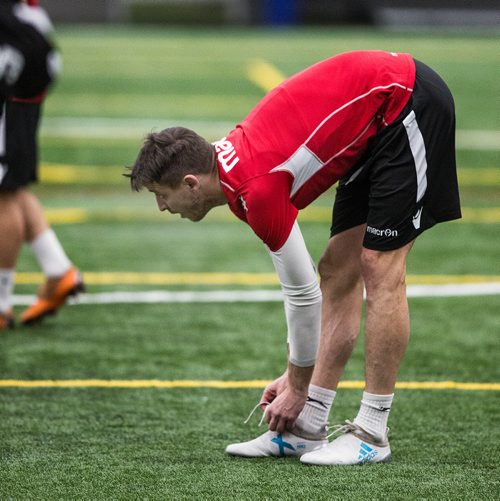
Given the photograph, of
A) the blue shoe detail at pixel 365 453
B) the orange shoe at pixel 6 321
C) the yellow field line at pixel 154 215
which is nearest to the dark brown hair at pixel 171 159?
the blue shoe detail at pixel 365 453

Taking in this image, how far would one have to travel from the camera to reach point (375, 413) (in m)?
→ 4.46

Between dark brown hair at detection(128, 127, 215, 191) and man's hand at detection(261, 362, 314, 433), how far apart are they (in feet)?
2.72

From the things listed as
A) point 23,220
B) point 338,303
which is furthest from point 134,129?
point 338,303

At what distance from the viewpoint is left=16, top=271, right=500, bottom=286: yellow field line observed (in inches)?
305

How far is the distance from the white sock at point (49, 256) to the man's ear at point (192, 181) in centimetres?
272

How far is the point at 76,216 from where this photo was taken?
10.1 meters

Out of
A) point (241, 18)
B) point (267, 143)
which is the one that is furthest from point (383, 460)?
point (241, 18)

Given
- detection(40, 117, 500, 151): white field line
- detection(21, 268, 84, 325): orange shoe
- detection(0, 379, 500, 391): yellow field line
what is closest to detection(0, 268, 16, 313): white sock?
detection(21, 268, 84, 325): orange shoe

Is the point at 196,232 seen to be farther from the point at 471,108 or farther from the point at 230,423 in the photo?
the point at 471,108

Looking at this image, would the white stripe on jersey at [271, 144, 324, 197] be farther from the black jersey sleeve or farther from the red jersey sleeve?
the black jersey sleeve

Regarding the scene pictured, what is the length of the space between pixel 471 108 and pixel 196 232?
29.5ft

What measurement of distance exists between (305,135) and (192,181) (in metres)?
0.44

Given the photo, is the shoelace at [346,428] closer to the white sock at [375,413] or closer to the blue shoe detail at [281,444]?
the white sock at [375,413]

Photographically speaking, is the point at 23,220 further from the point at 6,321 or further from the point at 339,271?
the point at 339,271
